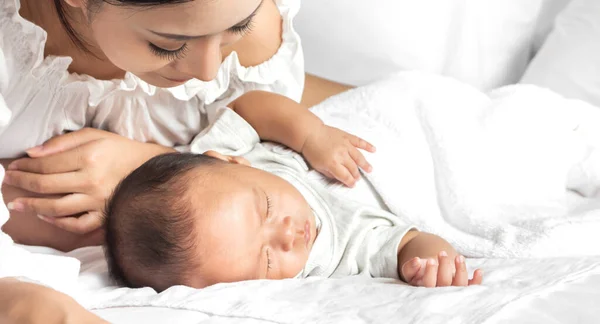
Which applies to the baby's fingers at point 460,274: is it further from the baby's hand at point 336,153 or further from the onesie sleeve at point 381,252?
the baby's hand at point 336,153

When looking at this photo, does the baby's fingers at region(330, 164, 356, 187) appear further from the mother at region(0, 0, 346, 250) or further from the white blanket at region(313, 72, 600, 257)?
the mother at region(0, 0, 346, 250)

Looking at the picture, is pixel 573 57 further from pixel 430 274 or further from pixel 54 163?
pixel 54 163

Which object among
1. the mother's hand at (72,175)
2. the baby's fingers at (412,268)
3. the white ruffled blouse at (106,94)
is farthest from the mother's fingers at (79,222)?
the baby's fingers at (412,268)

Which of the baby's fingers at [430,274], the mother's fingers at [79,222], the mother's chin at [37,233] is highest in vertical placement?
the baby's fingers at [430,274]

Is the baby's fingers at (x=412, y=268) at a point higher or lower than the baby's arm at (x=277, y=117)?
lower

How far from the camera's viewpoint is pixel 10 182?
1.12 meters

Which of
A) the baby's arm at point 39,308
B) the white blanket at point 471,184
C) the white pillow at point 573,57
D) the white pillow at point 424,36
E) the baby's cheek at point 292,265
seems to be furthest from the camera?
the white pillow at point 424,36

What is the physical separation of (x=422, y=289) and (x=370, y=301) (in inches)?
2.6

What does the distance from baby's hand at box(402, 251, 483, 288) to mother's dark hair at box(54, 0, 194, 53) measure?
1.41 ft

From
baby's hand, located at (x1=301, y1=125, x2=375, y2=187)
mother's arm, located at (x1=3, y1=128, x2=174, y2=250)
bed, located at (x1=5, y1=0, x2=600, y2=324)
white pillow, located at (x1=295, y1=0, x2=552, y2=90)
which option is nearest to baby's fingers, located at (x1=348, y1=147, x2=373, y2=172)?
baby's hand, located at (x1=301, y1=125, x2=375, y2=187)

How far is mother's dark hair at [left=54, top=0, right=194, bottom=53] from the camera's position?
76 centimetres

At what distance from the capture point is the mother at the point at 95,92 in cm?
85

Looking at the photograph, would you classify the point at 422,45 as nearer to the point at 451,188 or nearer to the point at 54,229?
the point at 451,188

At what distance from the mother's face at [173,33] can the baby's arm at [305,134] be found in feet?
1.05
